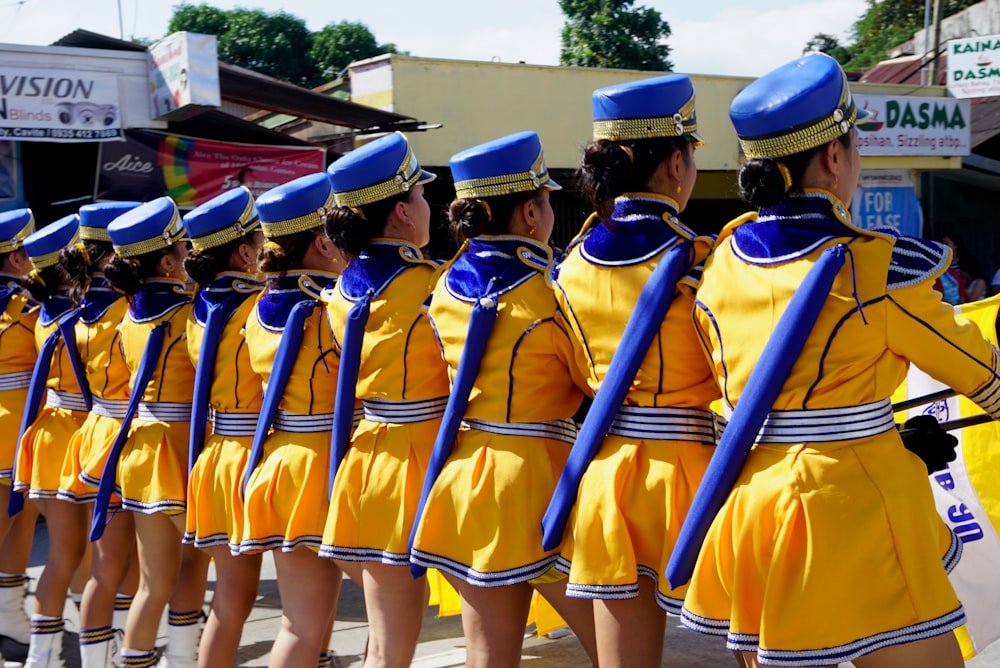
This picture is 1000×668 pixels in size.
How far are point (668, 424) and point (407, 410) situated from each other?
35.8 inches

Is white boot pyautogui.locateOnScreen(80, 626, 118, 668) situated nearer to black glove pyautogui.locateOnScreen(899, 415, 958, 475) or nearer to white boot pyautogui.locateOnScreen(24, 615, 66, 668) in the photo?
white boot pyautogui.locateOnScreen(24, 615, 66, 668)

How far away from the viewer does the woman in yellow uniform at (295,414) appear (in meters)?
3.33

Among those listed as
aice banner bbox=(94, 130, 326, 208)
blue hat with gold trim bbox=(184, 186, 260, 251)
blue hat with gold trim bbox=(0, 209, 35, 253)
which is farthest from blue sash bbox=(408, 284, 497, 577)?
aice banner bbox=(94, 130, 326, 208)

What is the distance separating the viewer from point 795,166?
2.29 metres

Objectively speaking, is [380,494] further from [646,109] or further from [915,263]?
[915,263]

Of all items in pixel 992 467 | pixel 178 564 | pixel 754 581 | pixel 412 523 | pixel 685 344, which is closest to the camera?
pixel 754 581

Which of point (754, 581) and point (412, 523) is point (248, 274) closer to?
point (412, 523)

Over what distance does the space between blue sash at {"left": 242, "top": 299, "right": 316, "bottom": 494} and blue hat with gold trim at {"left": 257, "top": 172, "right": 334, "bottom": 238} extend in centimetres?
28

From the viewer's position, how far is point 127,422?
3.99 m

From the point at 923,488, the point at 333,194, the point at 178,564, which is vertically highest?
the point at 333,194

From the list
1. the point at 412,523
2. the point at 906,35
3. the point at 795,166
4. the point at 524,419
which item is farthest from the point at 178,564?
the point at 906,35

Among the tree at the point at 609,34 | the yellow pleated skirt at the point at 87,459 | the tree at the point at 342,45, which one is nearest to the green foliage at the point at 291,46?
the tree at the point at 342,45

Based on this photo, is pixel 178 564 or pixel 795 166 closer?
pixel 795 166

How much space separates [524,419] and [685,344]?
0.52 meters
